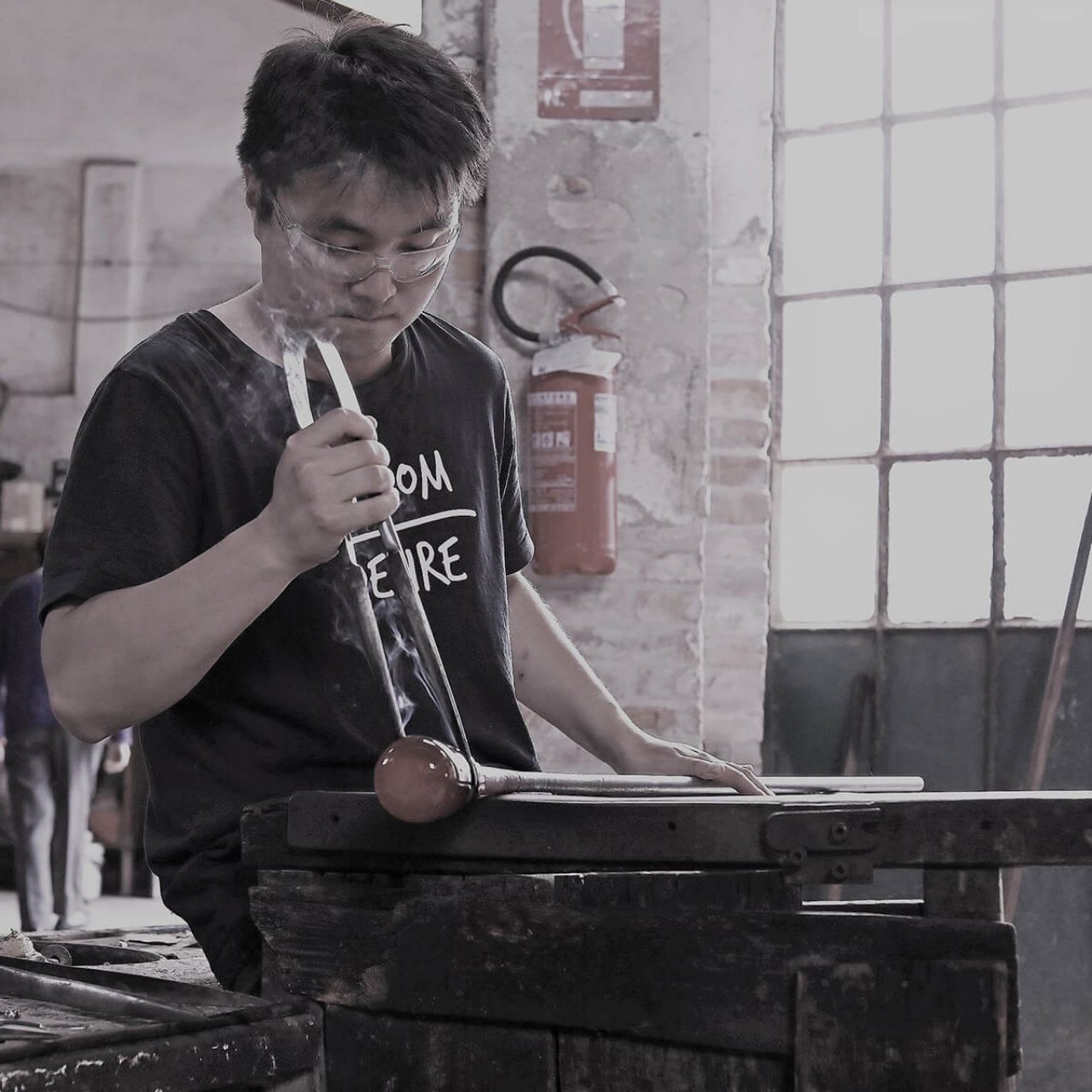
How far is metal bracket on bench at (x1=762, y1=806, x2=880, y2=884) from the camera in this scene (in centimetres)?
104

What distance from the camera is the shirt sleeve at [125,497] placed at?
4.29 ft

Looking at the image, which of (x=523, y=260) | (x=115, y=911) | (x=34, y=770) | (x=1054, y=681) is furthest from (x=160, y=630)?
(x=115, y=911)

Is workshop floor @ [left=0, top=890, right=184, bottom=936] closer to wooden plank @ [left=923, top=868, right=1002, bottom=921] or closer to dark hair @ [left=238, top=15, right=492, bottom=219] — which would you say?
dark hair @ [left=238, top=15, right=492, bottom=219]

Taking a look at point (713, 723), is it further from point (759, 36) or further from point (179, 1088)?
point (179, 1088)

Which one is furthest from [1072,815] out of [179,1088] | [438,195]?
[438,195]

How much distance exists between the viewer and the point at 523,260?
10.5 ft

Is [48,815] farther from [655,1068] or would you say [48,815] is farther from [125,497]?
[655,1068]

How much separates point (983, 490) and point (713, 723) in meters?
0.96

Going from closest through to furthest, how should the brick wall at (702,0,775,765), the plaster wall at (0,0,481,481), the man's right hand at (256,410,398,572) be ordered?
the man's right hand at (256,410,398,572), the brick wall at (702,0,775,765), the plaster wall at (0,0,481,481)

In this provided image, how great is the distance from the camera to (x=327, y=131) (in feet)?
4.52

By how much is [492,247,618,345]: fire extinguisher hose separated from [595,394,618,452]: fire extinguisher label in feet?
0.62

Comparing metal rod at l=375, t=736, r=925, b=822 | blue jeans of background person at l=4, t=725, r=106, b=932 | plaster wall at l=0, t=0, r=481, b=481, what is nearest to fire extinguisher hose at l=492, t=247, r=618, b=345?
metal rod at l=375, t=736, r=925, b=822

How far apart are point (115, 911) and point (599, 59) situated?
492 centimetres

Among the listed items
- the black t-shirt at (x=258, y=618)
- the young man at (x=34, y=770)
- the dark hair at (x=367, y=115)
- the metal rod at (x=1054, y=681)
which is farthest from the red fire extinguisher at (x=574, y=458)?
the young man at (x=34, y=770)
